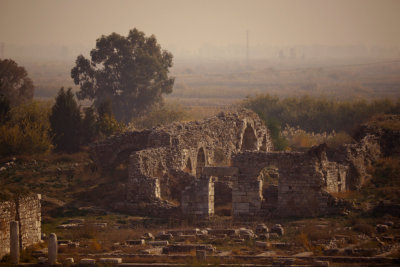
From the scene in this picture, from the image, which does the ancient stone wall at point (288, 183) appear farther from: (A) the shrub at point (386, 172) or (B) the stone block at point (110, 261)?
(B) the stone block at point (110, 261)

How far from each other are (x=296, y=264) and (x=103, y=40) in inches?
2031

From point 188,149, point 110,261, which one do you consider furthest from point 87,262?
point 188,149

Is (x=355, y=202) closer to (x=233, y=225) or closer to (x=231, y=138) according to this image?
(x=233, y=225)

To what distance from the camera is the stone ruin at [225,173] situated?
33.0m

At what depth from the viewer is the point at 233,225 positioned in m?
31.7

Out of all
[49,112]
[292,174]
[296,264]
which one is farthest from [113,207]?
[49,112]

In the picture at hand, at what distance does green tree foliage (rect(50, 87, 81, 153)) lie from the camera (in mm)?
49213

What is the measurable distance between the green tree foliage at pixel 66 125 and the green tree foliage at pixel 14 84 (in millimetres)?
24333

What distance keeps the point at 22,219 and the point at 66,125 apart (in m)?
22.8

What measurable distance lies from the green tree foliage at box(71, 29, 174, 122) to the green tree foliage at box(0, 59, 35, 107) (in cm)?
503

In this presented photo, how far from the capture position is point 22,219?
27219 millimetres

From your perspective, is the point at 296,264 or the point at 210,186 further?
the point at 210,186

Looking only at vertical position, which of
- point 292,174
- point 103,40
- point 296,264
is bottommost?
point 296,264

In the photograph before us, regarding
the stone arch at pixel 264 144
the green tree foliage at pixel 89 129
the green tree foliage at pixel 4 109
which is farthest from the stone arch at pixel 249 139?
the green tree foliage at pixel 4 109
